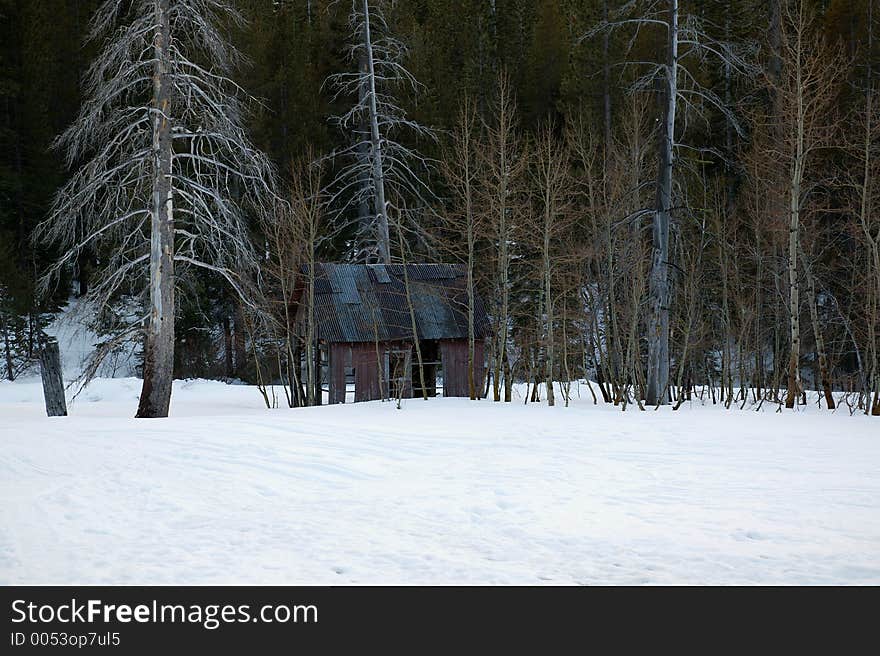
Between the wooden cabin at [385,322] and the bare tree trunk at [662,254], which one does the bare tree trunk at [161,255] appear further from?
the bare tree trunk at [662,254]

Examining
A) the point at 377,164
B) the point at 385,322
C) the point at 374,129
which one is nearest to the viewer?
the point at 385,322

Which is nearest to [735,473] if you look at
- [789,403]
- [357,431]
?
[357,431]

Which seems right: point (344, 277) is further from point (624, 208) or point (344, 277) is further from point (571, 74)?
point (571, 74)

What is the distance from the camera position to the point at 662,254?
19.6 meters

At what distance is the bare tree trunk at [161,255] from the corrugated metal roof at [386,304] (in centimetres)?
757

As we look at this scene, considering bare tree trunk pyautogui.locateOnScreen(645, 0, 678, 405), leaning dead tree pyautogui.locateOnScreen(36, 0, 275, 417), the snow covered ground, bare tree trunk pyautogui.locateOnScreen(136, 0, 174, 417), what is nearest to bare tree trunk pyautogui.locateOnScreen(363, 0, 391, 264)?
bare tree trunk pyautogui.locateOnScreen(645, 0, 678, 405)

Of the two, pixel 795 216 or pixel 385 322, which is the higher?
pixel 795 216

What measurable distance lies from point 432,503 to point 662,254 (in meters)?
13.4

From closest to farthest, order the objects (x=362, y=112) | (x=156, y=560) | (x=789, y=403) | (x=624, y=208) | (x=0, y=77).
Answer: (x=156, y=560) → (x=789, y=403) → (x=624, y=208) → (x=362, y=112) → (x=0, y=77)
